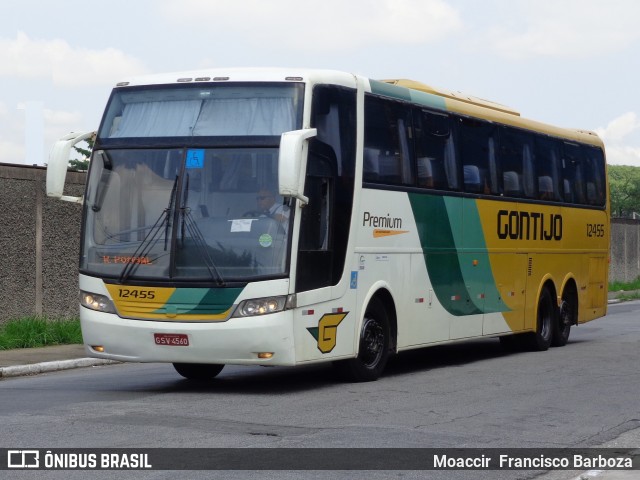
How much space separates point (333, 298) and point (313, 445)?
386 centimetres

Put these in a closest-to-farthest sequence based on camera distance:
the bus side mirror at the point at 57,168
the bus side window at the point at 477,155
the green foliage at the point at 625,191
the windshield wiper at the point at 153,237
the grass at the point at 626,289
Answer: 1. the windshield wiper at the point at 153,237
2. the bus side mirror at the point at 57,168
3. the bus side window at the point at 477,155
4. the grass at the point at 626,289
5. the green foliage at the point at 625,191

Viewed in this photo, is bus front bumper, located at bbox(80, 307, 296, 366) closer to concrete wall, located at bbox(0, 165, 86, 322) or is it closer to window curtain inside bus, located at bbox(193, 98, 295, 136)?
window curtain inside bus, located at bbox(193, 98, 295, 136)

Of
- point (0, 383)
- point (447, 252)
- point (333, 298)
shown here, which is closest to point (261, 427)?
point (333, 298)

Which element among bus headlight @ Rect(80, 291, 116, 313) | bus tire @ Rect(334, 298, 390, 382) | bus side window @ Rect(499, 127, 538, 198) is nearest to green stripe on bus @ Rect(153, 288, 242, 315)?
bus headlight @ Rect(80, 291, 116, 313)

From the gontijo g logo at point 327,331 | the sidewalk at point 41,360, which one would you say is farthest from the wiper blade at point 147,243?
the sidewalk at point 41,360

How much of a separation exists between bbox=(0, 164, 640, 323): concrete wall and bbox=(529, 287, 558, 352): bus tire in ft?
25.2

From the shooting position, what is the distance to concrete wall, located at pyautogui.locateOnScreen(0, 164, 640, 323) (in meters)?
18.5

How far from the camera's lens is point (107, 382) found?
46.1ft

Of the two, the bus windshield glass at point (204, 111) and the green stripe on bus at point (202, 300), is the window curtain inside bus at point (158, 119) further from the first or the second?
the green stripe on bus at point (202, 300)

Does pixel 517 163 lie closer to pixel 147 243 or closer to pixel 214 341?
pixel 147 243

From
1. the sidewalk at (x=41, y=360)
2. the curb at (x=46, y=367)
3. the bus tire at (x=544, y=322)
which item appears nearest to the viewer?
the curb at (x=46, y=367)

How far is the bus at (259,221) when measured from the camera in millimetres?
11992

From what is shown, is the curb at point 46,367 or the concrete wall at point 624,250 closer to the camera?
the curb at point 46,367

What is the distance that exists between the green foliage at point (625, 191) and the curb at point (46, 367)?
127177mm
